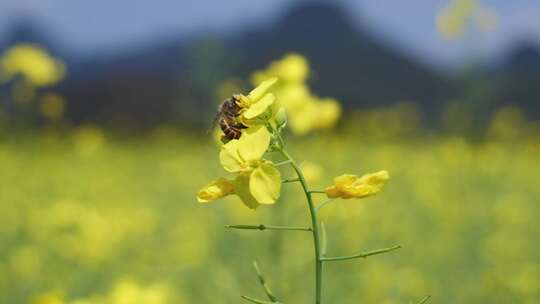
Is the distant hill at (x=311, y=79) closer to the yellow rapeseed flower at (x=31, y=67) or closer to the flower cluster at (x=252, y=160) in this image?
the flower cluster at (x=252, y=160)

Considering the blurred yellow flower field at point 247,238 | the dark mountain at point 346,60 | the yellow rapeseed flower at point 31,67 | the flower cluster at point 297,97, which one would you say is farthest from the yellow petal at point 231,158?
the dark mountain at point 346,60

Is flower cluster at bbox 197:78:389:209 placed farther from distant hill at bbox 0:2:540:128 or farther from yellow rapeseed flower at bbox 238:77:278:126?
distant hill at bbox 0:2:540:128

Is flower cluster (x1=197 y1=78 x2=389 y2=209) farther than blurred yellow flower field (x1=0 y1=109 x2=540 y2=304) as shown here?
No

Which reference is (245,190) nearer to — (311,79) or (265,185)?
(265,185)

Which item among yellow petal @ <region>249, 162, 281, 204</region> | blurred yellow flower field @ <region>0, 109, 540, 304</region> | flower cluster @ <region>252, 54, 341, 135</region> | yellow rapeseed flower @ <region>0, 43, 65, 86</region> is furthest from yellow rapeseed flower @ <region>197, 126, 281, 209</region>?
yellow rapeseed flower @ <region>0, 43, 65, 86</region>

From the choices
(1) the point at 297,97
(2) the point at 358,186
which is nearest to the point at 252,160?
(2) the point at 358,186

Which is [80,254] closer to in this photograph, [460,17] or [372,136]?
[460,17]
